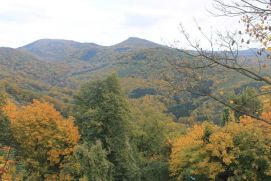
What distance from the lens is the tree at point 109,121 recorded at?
112ft

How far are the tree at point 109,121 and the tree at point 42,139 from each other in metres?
1.64

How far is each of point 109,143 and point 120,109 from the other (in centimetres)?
330

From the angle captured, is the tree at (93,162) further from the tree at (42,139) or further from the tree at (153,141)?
the tree at (153,141)

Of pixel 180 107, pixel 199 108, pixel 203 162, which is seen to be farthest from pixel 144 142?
pixel 180 107

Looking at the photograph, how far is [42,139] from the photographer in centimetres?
3556

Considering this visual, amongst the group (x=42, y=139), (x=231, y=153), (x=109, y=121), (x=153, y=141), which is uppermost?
→ (x=109, y=121)

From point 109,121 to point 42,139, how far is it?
20.8 feet

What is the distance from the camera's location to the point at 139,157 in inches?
1572

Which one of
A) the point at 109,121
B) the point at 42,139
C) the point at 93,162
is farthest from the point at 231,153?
the point at 42,139

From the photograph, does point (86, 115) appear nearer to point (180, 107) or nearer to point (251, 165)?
point (251, 165)

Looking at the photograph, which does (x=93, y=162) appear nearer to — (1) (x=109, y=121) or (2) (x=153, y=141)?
(1) (x=109, y=121)

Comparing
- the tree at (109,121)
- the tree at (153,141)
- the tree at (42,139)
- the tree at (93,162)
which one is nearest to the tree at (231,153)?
the tree at (109,121)

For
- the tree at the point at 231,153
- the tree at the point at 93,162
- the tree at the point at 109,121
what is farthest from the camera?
the tree at the point at 109,121

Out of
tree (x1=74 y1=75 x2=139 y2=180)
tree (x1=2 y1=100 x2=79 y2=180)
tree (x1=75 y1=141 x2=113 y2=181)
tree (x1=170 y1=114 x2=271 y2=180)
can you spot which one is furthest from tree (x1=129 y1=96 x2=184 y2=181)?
tree (x1=75 y1=141 x2=113 y2=181)
